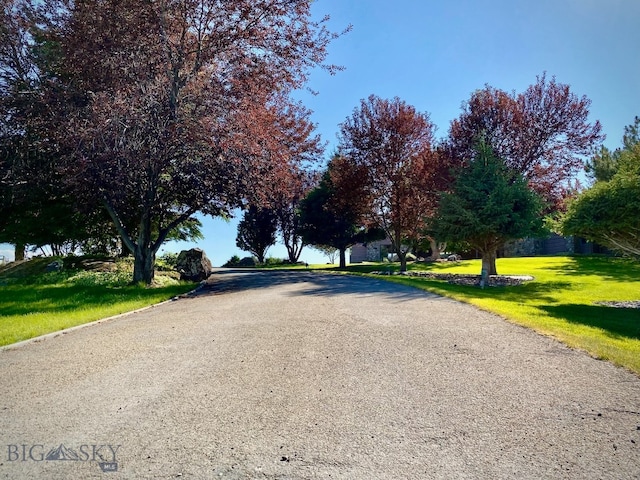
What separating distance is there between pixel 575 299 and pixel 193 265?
56.3ft

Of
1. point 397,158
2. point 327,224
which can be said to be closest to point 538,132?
point 397,158

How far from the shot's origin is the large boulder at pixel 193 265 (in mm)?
21297

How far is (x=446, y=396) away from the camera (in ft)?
14.4

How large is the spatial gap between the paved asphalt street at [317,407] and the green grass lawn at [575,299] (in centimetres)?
106

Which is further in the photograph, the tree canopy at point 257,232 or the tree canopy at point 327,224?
the tree canopy at point 257,232

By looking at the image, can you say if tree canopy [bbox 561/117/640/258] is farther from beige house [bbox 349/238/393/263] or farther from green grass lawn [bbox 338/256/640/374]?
beige house [bbox 349/238/393/263]

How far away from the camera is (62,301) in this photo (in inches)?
460

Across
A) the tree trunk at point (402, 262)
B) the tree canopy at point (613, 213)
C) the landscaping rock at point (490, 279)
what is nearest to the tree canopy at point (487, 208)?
the landscaping rock at point (490, 279)

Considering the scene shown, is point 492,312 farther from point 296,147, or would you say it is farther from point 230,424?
point 296,147

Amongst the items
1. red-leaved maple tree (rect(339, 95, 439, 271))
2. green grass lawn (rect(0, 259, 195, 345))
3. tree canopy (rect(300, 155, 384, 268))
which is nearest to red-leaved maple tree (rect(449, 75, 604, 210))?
red-leaved maple tree (rect(339, 95, 439, 271))

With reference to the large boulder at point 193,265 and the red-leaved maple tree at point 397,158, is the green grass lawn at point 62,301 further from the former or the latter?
the red-leaved maple tree at point 397,158

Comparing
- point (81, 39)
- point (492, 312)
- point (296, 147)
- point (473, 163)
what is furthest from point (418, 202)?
point (81, 39)

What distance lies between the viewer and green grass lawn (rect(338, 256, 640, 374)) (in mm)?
7273

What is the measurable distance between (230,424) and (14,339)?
5648mm
